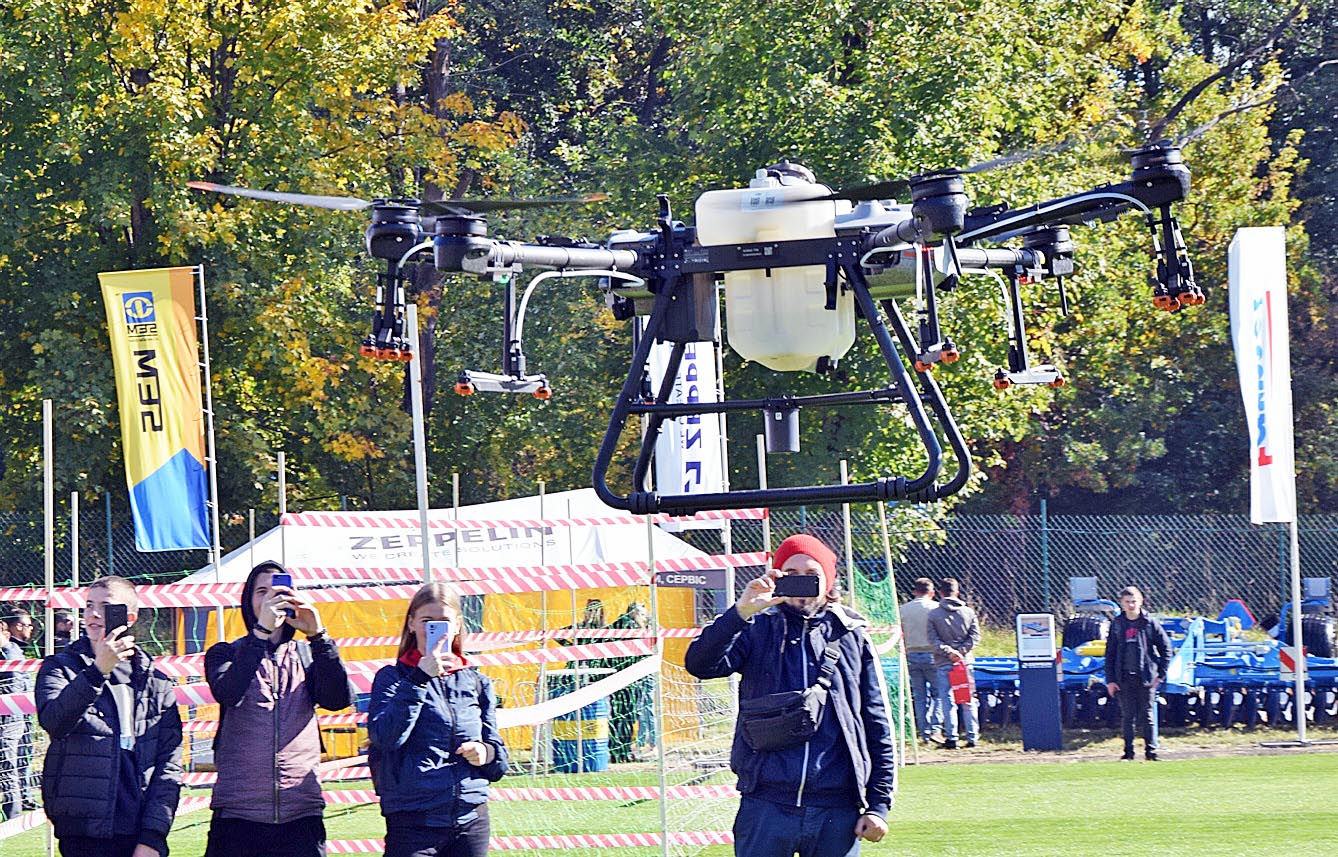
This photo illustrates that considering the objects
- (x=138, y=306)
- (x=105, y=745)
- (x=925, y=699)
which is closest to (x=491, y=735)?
(x=105, y=745)

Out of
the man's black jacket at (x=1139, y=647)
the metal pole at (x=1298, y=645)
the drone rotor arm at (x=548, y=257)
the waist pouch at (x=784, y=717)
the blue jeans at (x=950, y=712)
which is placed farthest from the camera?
the blue jeans at (x=950, y=712)

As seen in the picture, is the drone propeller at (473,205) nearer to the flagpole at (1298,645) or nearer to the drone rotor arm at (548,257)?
the drone rotor arm at (548,257)

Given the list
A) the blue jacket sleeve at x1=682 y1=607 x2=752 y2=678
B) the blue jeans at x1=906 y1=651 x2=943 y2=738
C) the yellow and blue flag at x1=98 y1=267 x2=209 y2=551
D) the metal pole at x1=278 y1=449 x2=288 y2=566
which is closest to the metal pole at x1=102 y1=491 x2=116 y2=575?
the yellow and blue flag at x1=98 y1=267 x2=209 y2=551

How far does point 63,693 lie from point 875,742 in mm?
3087

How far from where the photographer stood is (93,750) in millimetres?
7543

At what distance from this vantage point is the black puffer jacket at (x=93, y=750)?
7.50 meters

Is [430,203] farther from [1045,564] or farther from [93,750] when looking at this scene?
[1045,564]

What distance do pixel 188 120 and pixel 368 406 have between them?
5.98 meters

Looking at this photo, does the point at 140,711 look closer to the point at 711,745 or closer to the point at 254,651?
the point at 254,651

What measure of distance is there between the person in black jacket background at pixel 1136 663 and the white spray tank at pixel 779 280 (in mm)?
13481

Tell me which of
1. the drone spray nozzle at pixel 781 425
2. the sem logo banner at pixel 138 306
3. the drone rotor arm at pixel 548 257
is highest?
the sem logo banner at pixel 138 306

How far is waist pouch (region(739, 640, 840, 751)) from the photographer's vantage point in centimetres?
693

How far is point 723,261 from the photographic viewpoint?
581 centimetres

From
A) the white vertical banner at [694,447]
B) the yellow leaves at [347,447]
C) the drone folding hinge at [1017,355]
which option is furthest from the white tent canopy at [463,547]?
the drone folding hinge at [1017,355]
